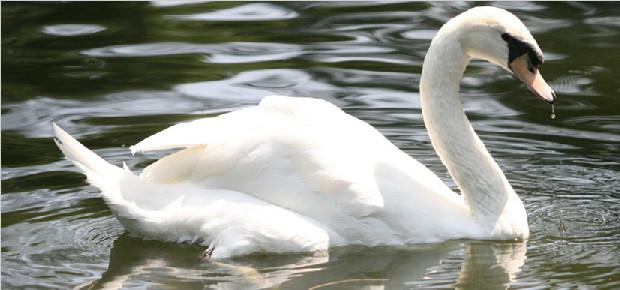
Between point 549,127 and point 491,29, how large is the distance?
2.70 metres

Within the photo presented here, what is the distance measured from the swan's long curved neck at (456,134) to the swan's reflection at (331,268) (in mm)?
269

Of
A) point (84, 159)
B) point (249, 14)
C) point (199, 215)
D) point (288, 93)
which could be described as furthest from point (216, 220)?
point (249, 14)

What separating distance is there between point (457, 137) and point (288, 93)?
3.41 m

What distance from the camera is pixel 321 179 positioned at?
8219mm

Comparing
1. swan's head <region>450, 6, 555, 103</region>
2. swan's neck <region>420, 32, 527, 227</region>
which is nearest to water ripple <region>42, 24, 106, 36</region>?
swan's neck <region>420, 32, 527, 227</region>

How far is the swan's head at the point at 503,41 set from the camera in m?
8.38

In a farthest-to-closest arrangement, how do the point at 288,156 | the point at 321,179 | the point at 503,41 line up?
the point at 503,41, the point at 288,156, the point at 321,179

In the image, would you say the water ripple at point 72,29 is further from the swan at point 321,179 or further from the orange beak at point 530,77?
the orange beak at point 530,77

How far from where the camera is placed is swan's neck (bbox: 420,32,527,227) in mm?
8500

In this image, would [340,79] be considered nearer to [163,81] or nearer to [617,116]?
[163,81]

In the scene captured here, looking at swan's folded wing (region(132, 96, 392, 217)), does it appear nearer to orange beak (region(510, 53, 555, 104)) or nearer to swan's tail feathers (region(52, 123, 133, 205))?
swan's tail feathers (region(52, 123, 133, 205))

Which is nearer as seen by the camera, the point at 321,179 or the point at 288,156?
the point at 321,179

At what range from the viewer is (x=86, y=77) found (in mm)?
12398

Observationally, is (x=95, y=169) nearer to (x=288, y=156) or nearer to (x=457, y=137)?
(x=288, y=156)
